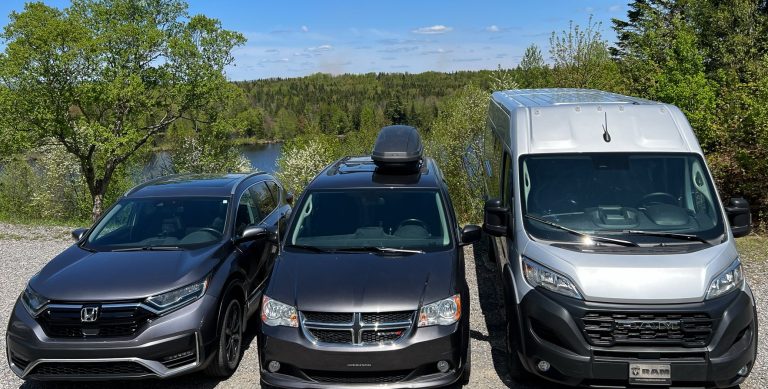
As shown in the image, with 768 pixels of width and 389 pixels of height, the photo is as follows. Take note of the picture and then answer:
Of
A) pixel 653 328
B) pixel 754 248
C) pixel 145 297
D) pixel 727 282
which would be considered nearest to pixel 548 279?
pixel 653 328

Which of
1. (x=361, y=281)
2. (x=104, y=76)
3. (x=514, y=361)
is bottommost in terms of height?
(x=514, y=361)

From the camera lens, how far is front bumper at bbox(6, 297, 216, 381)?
14.5 feet

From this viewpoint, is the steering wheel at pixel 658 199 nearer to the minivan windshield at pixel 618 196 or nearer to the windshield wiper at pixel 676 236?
the minivan windshield at pixel 618 196

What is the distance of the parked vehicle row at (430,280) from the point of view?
161 inches

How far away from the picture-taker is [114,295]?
4.54 metres

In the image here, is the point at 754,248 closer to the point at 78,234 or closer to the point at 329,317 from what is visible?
the point at 329,317

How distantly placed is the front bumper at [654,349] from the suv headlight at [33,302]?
13.6 ft

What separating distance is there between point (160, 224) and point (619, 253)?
4515 mm

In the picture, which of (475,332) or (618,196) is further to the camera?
(475,332)

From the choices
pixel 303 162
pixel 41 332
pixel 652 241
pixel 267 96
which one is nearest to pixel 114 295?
pixel 41 332

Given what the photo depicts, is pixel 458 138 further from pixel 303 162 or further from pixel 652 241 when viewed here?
pixel 303 162

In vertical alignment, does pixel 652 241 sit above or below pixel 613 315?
above

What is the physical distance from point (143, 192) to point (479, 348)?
416cm

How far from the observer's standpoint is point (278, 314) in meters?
4.34
